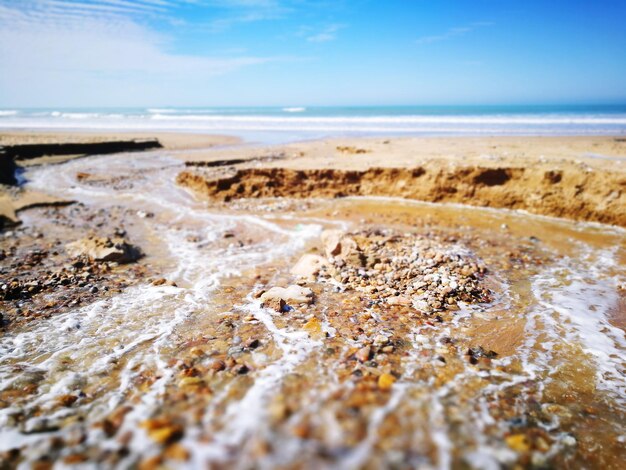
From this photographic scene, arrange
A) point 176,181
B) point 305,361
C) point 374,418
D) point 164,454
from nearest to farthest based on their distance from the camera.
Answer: point 164,454 → point 374,418 → point 305,361 → point 176,181

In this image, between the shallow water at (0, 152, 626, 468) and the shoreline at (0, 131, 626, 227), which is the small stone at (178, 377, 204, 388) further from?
the shoreline at (0, 131, 626, 227)

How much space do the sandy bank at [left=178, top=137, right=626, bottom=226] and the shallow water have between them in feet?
9.73

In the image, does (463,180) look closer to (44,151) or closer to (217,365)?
(217,365)

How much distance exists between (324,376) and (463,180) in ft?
30.0

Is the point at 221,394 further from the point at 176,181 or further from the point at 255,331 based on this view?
the point at 176,181

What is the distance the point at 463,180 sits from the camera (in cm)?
1044

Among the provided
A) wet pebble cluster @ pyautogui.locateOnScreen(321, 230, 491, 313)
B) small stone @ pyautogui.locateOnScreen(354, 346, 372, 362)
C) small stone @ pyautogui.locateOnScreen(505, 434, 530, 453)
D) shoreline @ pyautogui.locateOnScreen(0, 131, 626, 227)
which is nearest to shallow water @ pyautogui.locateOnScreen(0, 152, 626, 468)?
small stone @ pyautogui.locateOnScreen(505, 434, 530, 453)

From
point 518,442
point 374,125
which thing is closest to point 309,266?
point 518,442

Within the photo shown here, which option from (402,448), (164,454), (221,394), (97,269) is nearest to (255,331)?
(221,394)

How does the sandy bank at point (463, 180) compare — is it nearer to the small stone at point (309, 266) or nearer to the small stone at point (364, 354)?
the small stone at point (309, 266)

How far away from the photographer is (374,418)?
105 inches

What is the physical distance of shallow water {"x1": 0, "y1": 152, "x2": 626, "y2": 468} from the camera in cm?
246

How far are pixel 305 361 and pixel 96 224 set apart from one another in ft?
27.3

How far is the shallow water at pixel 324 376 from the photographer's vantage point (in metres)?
2.46
